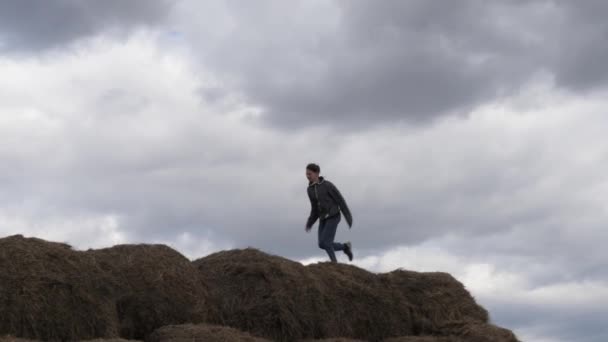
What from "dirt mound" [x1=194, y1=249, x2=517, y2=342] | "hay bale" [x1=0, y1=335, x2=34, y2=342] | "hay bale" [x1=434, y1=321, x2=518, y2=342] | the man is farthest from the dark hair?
"hay bale" [x1=0, y1=335, x2=34, y2=342]

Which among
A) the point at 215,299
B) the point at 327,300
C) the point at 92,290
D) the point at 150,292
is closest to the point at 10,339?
the point at 92,290

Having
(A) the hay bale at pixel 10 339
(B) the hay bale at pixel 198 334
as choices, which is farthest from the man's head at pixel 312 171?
(A) the hay bale at pixel 10 339

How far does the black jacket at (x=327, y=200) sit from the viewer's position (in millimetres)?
19297

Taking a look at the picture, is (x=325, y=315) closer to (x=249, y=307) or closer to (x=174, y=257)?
(x=249, y=307)

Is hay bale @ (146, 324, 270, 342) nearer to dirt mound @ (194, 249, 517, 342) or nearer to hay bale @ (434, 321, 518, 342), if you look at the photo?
dirt mound @ (194, 249, 517, 342)

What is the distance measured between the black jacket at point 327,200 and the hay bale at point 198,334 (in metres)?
5.42

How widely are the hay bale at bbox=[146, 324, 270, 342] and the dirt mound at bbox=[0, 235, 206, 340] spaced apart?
62cm

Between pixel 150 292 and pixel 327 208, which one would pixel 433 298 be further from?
pixel 150 292

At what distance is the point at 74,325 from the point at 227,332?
7.33 ft

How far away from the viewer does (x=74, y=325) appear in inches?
541

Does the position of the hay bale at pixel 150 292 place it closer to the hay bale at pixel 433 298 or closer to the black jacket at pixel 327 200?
the hay bale at pixel 433 298

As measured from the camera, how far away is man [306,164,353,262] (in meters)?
19.3

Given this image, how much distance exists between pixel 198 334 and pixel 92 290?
175 cm

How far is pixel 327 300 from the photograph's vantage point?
1620cm
